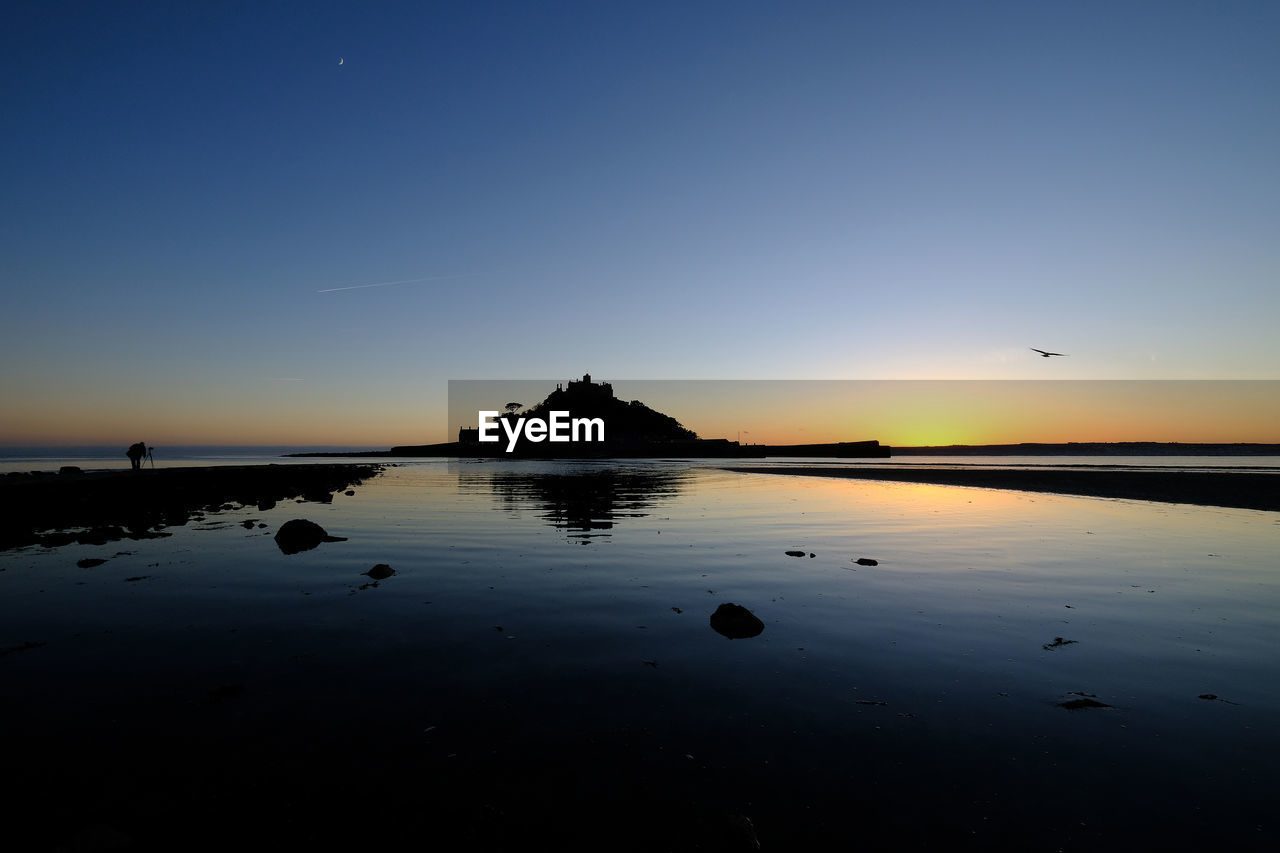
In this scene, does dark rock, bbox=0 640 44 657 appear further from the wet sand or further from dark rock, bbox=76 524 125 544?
the wet sand

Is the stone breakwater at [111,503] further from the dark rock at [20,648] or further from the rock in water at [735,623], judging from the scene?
the rock in water at [735,623]

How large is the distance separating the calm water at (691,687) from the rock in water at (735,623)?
0.29 m

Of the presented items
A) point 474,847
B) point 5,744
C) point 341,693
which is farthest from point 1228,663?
point 5,744

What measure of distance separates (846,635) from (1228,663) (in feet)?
→ 18.8

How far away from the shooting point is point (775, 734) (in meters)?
6.78

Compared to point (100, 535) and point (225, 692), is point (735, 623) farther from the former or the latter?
point (100, 535)

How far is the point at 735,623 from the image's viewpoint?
10.7 m

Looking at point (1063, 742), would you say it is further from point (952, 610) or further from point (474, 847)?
point (474, 847)

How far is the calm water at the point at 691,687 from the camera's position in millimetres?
5434

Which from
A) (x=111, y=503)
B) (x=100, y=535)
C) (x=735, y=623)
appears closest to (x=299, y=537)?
(x=100, y=535)

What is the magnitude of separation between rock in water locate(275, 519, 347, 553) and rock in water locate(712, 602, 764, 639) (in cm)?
1471

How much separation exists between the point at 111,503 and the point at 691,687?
124ft

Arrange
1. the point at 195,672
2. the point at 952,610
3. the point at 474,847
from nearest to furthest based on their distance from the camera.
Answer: the point at 474,847 → the point at 195,672 → the point at 952,610

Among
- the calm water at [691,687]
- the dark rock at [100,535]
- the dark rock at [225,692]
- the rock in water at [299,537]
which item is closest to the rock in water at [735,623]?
the calm water at [691,687]
